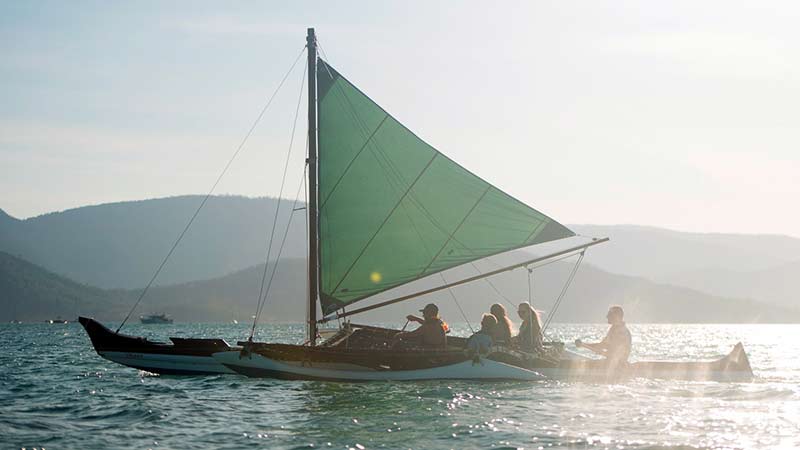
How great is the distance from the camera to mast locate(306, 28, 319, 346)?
2989cm

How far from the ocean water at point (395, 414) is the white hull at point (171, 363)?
1.44 ft

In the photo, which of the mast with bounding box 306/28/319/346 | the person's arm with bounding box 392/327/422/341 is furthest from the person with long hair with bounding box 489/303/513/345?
the mast with bounding box 306/28/319/346

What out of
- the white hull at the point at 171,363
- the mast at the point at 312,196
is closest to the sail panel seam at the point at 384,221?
the mast at the point at 312,196

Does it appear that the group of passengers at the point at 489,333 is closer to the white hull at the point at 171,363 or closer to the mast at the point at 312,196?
the mast at the point at 312,196

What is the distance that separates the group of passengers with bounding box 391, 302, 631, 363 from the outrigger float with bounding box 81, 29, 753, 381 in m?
0.53

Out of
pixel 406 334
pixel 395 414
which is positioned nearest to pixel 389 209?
pixel 406 334

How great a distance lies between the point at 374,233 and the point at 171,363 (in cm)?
819

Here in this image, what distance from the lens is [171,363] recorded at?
29891 millimetres

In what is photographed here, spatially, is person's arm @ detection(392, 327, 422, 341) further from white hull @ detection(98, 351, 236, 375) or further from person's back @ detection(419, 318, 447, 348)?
white hull @ detection(98, 351, 236, 375)

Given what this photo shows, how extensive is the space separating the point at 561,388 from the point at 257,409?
984 cm

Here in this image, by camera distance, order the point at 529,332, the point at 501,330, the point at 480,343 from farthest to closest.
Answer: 1. the point at 501,330
2. the point at 529,332
3. the point at 480,343

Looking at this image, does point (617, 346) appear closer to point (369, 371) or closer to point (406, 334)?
point (406, 334)

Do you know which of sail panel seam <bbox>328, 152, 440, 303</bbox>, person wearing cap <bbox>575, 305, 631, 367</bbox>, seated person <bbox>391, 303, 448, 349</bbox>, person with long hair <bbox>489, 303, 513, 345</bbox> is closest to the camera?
seated person <bbox>391, 303, 448, 349</bbox>

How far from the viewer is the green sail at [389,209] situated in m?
30.5
